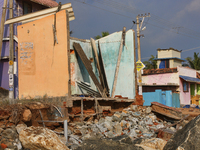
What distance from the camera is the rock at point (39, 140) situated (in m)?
4.09

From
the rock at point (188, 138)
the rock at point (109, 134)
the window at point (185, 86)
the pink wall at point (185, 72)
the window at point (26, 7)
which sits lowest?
Answer: the rock at point (109, 134)

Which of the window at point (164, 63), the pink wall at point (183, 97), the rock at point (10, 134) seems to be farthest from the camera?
the window at point (164, 63)

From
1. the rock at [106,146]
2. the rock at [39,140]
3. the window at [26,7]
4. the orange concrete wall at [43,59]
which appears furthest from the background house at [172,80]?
the rock at [39,140]

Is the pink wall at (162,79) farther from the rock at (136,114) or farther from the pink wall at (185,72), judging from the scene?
the rock at (136,114)

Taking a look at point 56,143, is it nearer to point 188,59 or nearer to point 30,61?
point 30,61

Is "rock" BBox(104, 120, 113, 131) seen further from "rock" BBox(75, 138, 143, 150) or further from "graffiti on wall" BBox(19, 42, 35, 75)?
"graffiti on wall" BBox(19, 42, 35, 75)

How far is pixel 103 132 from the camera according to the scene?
6.85 m

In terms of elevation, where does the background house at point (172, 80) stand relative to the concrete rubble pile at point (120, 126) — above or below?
above

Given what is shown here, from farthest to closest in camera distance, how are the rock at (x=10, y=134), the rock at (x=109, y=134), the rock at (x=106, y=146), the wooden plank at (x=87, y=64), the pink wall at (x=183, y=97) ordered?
1. the pink wall at (x=183, y=97)
2. the wooden plank at (x=87, y=64)
3. the rock at (x=109, y=134)
4. the rock at (x=10, y=134)
5. the rock at (x=106, y=146)

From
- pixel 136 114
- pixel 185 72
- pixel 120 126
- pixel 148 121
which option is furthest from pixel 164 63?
pixel 120 126

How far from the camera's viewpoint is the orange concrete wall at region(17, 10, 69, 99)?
311 inches

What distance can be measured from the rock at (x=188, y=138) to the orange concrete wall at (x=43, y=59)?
4.52m

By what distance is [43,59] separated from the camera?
8539 mm

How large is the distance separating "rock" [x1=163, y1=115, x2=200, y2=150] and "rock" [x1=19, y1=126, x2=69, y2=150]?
2248 millimetres
